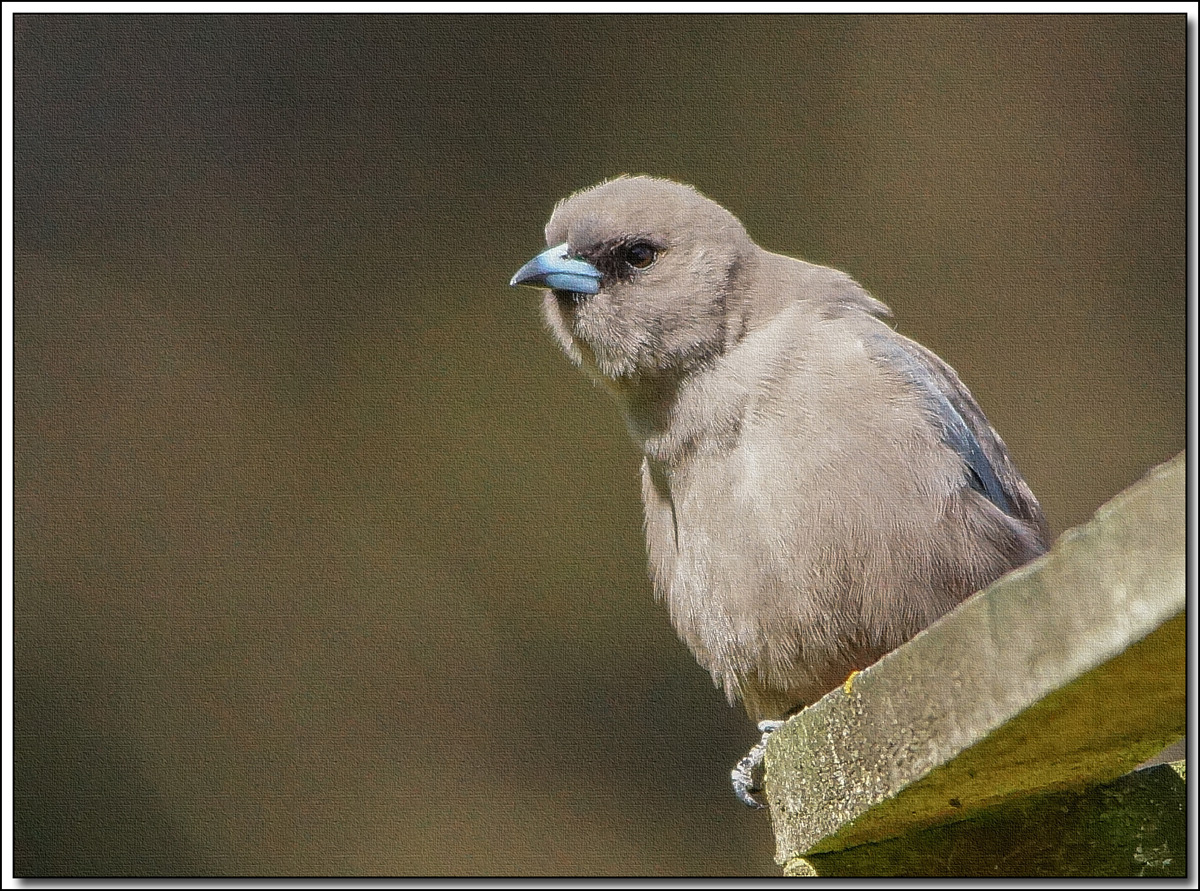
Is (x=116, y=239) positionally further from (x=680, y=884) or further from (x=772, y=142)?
(x=680, y=884)

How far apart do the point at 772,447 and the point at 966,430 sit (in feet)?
1.36

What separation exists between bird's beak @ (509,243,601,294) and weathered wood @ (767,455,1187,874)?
120cm

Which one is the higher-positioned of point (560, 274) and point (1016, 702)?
point (560, 274)

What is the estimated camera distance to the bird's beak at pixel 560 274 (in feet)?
8.89

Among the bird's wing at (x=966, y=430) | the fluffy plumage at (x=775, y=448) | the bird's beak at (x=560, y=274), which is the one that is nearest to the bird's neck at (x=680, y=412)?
the fluffy plumage at (x=775, y=448)

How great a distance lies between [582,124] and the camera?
3844mm

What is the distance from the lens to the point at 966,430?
2.60 meters

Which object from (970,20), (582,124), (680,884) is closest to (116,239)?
(582,124)

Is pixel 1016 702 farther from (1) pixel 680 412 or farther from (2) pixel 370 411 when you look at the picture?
(2) pixel 370 411

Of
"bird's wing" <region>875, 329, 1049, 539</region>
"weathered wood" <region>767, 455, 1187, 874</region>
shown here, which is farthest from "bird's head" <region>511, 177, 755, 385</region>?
"weathered wood" <region>767, 455, 1187, 874</region>

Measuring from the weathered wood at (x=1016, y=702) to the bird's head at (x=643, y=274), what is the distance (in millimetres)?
1071

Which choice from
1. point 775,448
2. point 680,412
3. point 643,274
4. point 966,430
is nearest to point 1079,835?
point 775,448

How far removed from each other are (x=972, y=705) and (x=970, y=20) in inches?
82.0

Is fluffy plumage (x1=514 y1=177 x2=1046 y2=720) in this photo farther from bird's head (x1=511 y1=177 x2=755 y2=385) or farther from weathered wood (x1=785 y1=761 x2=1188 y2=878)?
weathered wood (x1=785 y1=761 x2=1188 y2=878)
